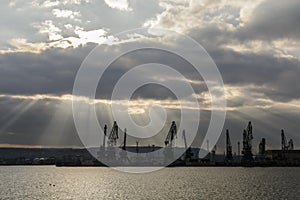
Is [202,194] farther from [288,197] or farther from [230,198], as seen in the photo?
[288,197]

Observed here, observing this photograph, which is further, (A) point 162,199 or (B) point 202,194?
(B) point 202,194

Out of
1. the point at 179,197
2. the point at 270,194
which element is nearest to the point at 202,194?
the point at 179,197

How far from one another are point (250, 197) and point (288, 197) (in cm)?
682

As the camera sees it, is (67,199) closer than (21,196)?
Yes

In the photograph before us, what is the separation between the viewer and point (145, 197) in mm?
89625

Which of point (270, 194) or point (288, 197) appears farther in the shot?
point (270, 194)

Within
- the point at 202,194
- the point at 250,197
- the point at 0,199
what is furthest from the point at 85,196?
the point at 250,197

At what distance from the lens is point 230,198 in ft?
286

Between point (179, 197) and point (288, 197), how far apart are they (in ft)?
65.2

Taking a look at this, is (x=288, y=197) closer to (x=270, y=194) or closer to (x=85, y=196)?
(x=270, y=194)

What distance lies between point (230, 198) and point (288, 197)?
10716 millimetres

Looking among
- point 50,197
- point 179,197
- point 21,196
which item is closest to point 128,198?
point 179,197

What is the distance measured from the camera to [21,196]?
9438 cm

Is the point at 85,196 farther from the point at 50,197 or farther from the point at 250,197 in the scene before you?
the point at 250,197
